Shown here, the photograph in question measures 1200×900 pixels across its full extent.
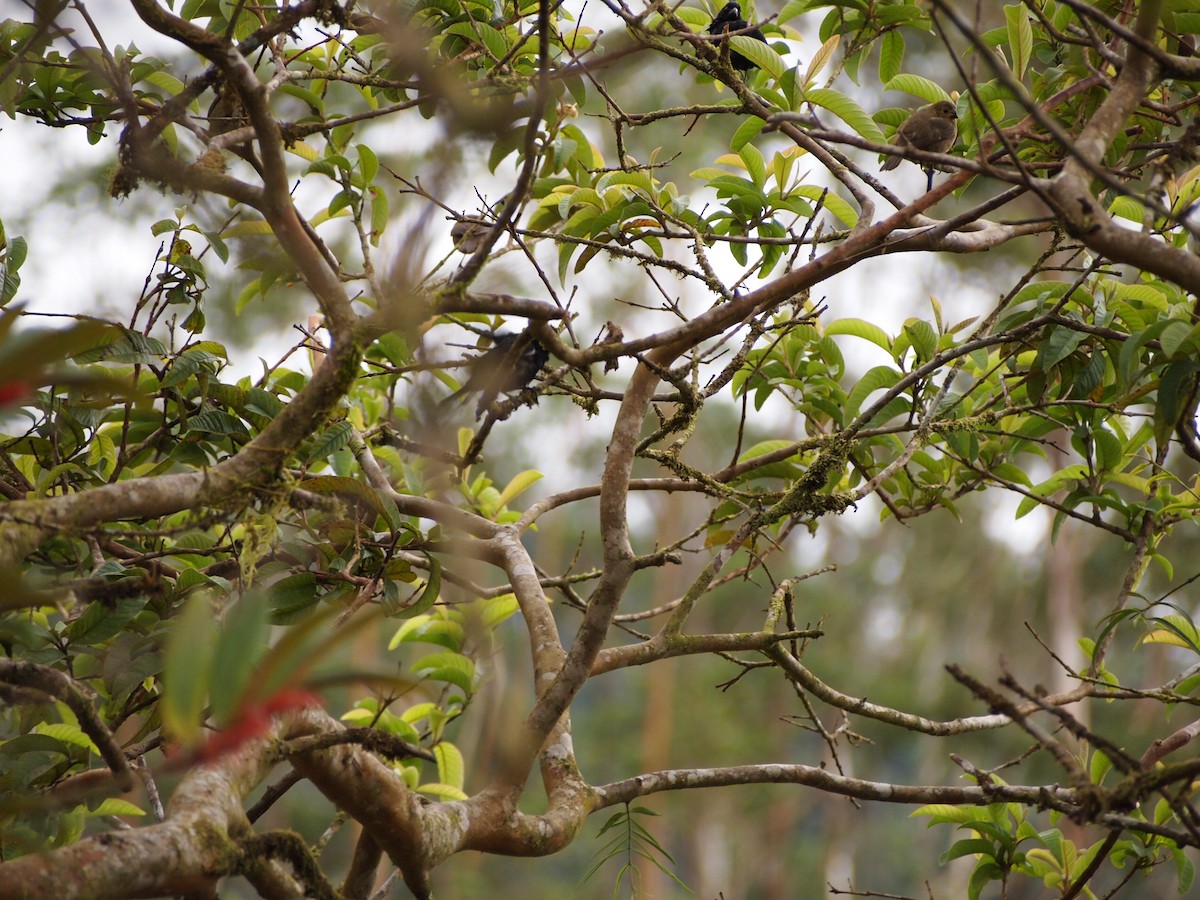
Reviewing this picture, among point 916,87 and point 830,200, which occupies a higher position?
point 916,87

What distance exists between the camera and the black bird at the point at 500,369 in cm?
162

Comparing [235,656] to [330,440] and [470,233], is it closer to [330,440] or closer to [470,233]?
[330,440]

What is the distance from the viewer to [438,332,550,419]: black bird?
162 cm

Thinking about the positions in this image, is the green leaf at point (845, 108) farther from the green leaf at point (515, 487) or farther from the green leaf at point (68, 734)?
the green leaf at point (68, 734)

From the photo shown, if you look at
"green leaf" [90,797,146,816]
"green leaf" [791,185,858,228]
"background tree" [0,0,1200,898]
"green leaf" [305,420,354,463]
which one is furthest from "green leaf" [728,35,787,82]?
"green leaf" [90,797,146,816]

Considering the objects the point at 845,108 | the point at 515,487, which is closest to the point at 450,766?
the point at 515,487

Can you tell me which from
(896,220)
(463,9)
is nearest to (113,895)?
(896,220)

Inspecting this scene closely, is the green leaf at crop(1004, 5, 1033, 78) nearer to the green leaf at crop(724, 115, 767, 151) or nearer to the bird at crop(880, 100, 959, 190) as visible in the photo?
the green leaf at crop(724, 115, 767, 151)

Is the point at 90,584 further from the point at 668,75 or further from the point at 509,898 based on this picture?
the point at 509,898

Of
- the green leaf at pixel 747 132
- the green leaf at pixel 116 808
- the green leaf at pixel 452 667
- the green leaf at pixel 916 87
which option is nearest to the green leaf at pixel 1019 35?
the green leaf at pixel 916 87

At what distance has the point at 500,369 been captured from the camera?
1.85 meters

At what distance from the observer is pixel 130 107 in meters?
1.22

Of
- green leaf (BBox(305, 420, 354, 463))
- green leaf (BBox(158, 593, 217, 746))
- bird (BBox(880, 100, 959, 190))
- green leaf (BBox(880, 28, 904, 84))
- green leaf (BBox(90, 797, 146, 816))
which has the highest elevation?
bird (BBox(880, 100, 959, 190))

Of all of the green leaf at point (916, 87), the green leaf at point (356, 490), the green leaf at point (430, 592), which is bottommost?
the green leaf at point (430, 592)
